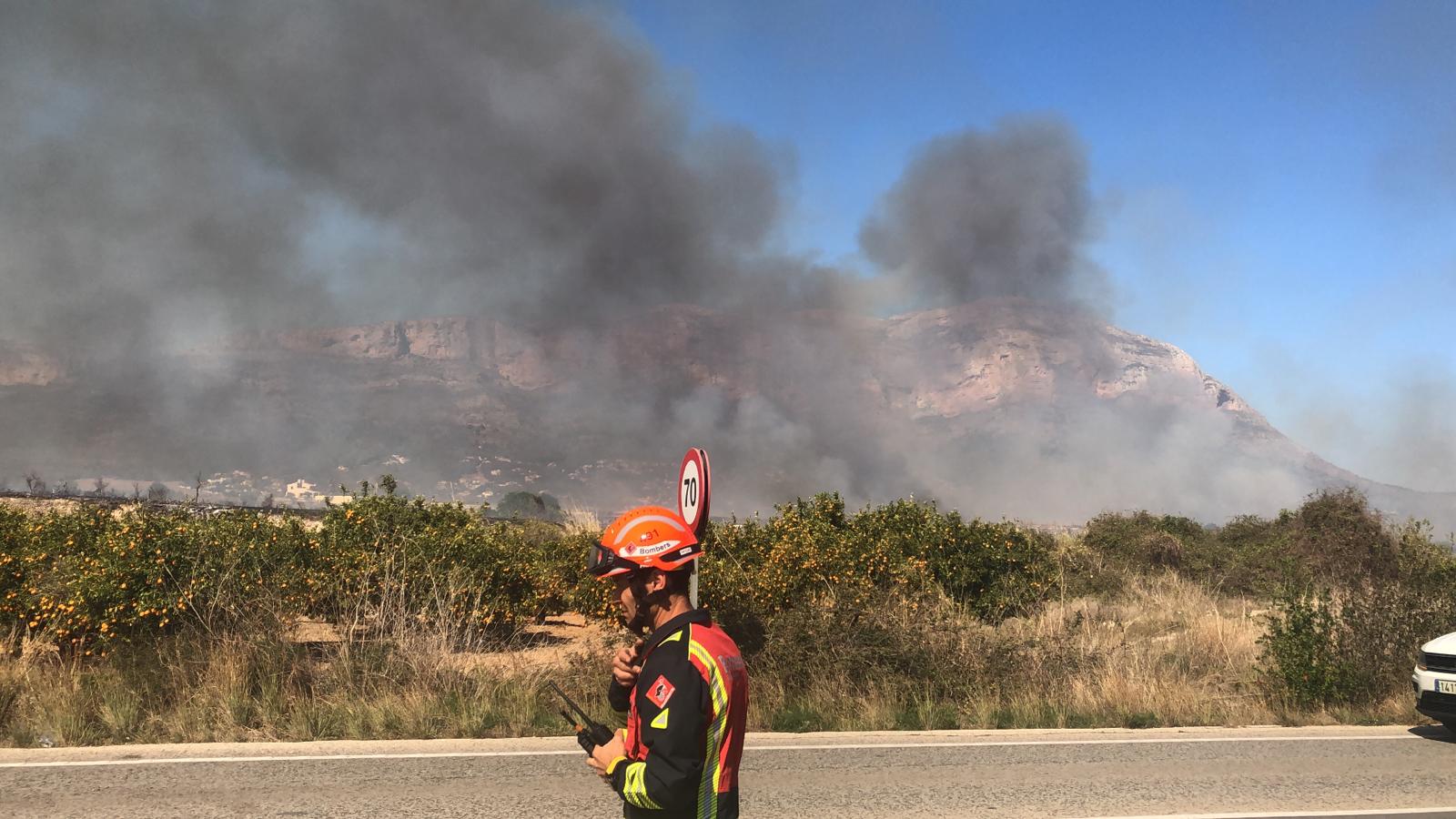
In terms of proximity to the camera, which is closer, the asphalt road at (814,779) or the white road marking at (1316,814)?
the asphalt road at (814,779)

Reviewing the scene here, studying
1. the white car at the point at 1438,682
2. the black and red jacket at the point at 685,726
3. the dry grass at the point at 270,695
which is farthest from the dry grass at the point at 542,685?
the black and red jacket at the point at 685,726

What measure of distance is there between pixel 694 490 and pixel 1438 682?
24.7ft

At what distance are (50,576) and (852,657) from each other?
9.05 m

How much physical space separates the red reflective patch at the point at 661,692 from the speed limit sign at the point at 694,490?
317cm

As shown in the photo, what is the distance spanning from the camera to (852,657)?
10250mm

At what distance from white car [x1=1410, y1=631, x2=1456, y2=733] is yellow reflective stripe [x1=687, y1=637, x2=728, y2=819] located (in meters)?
9.13

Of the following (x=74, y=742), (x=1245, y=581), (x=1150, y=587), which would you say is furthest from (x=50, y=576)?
(x=1245, y=581)

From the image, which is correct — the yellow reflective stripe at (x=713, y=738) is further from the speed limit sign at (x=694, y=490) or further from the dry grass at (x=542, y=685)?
the dry grass at (x=542, y=685)

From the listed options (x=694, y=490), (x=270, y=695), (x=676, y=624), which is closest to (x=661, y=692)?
(x=676, y=624)

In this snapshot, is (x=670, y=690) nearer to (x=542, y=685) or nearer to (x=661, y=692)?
(x=661, y=692)

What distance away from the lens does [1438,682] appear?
884 cm

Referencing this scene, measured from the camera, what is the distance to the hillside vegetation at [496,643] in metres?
8.86

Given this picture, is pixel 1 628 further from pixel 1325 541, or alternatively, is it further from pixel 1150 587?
pixel 1325 541

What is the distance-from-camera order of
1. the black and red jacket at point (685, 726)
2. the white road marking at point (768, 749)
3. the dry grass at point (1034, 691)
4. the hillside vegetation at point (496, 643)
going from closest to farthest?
the black and red jacket at point (685, 726) → the white road marking at point (768, 749) → the hillside vegetation at point (496, 643) → the dry grass at point (1034, 691)
